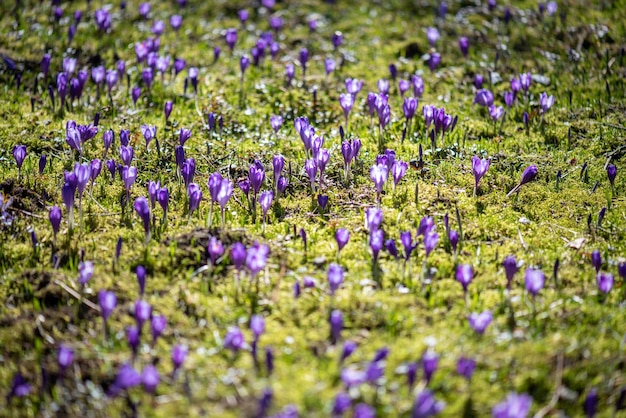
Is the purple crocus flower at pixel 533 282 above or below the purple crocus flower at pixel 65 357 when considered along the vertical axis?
below

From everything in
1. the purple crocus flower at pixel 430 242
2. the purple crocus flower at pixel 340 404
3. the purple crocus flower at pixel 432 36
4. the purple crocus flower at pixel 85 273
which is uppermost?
the purple crocus flower at pixel 340 404

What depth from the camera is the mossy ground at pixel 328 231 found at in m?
3.03

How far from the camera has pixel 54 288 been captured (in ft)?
11.7

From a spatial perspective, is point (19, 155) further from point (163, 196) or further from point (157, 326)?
point (157, 326)

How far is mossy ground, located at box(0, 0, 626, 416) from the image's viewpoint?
3.03 m

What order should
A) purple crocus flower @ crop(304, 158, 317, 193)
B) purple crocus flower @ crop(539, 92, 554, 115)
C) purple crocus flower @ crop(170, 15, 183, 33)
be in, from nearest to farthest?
purple crocus flower @ crop(304, 158, 317, 193)
purple crocus flower @ crop(539, 92, 554, 115)
purple crocus flower @ crop(170, 15, 183, 33)

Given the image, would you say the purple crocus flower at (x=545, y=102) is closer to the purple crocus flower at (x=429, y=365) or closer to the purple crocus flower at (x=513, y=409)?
the purple crocus flower at (x=429, y=365)

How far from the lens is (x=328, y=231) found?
14.1 ft

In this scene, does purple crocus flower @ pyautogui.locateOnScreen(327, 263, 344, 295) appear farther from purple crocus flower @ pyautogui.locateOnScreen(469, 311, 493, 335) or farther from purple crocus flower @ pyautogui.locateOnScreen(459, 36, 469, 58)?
purple crocus flower @ pyautogui.locateOnScreen(459, 36, 469, 58)

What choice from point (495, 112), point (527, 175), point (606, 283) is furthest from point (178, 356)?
point (495, 112)

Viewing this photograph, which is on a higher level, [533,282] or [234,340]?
[234,340]

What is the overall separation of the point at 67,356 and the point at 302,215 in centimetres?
203

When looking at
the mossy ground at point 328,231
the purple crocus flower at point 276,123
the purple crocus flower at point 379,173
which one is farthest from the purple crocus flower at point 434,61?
the purple crocus flower at point 379,173

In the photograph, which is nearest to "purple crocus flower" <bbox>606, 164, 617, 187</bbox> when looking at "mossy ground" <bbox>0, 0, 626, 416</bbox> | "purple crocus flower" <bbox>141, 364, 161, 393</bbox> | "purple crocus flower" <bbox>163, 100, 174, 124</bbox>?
"mossy ground" <bbox>0, 0, 626, 416</bbox>
